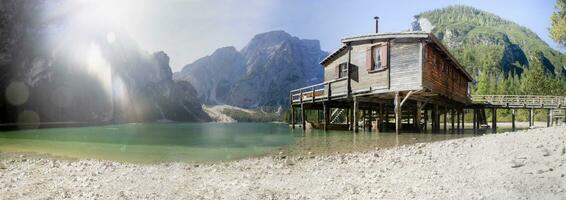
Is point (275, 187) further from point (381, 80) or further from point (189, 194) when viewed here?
point (381, 80)

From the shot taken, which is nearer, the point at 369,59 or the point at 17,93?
the point at 369,59

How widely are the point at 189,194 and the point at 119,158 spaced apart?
9366 mm

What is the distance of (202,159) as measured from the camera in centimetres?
1658

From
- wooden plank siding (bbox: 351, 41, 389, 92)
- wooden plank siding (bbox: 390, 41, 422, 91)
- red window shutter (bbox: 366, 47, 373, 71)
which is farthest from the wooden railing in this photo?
wooden plank siding (bbox: 390, 41, 422, 91)

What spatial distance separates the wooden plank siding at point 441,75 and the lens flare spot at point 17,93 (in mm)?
109318

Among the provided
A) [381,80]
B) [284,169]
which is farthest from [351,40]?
[284,169]

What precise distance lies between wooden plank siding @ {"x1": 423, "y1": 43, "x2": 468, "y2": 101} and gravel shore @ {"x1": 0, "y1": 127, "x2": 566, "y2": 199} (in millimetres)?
14764

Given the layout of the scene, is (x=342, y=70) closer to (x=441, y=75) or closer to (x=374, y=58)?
(x=374, y=58)

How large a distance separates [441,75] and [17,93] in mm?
115312

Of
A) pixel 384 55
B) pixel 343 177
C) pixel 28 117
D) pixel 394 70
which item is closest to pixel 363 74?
pixel 384 55

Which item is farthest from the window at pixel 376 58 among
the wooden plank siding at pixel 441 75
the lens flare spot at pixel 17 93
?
the lens flare spot at pixel 17 93

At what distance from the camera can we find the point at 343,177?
10.7m

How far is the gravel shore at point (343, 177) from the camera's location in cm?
852

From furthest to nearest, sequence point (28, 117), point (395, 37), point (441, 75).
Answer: point (28, 117) → point (441, 75) → point (395, 37)
